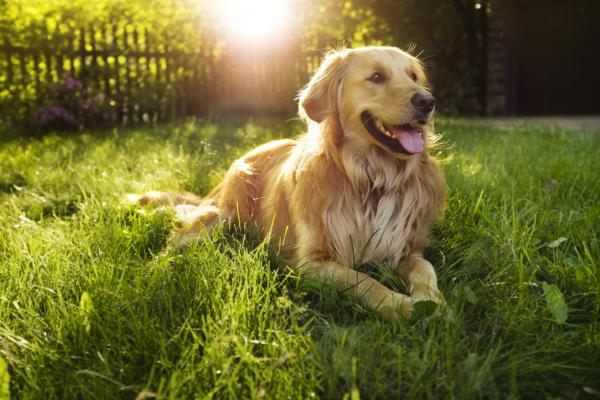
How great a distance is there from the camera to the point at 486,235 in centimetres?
243

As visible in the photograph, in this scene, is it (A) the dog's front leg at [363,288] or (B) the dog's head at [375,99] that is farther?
(B) the dog's head at [375,99]

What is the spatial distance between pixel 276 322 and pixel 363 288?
42cm

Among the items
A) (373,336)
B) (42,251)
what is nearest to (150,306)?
(373,336)

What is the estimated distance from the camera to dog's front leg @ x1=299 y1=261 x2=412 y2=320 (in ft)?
6.08

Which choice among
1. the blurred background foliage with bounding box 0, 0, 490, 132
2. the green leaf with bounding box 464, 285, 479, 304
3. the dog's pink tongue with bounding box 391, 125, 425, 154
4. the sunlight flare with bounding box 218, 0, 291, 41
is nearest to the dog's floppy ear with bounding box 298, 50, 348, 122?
the dog's pink tongue with bounding box 391, 125, 425, 154

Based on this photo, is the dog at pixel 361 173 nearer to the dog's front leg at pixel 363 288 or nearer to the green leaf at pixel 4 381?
the dog's front leg at pixel 363 288

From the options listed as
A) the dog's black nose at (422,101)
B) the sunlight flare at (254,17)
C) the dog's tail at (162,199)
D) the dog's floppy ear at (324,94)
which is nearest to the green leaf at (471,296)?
the dog's black nose at (422,101)

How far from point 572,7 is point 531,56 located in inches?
44.7

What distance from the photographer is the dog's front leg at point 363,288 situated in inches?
73.0

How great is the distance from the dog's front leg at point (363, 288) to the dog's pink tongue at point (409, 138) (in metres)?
0.63

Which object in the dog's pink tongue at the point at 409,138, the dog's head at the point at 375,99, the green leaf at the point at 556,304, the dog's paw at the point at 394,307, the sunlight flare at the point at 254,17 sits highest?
the sunlight flare at the point at 254,17

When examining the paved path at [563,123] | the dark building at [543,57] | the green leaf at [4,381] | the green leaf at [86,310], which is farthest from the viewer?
the dark building at [543,57]

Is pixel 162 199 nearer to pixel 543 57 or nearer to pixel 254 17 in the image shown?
pixel 254 17

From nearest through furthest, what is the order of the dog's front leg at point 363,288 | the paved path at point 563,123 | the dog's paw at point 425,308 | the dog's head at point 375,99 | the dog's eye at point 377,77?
the dog's paw at point 425,308
the dog's front leg at point 363,288
the dog's head at point 375,99
the dog's eye at point 377,77
the paved path at point 563,123
